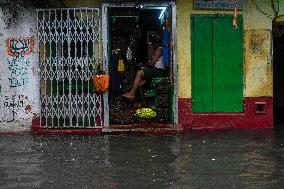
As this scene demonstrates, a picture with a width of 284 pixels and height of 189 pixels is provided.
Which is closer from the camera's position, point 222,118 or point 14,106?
point 14,106

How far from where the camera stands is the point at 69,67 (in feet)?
38.7

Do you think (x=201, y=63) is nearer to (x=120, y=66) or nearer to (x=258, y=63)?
(x=258, y=63)

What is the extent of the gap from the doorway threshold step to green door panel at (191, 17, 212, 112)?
A: 78 centimetres

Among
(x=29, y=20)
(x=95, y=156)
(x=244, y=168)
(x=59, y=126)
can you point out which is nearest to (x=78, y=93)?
(x=59, y=126)

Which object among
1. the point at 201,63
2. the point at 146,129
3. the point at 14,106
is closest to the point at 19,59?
the point at 14,106

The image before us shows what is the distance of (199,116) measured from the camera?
1202cm

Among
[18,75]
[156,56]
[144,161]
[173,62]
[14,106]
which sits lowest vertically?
[144,161]

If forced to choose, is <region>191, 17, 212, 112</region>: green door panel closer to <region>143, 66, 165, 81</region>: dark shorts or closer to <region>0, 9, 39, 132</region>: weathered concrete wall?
<region>143, 66, 165, 81</region>: dark shorts

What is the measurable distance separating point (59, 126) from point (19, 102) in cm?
106

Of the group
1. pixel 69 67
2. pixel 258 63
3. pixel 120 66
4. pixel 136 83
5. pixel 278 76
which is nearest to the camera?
pixel 69 67

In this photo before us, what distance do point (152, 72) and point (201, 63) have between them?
1.28 m

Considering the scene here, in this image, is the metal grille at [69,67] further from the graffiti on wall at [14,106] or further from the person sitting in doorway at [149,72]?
the person sitting in doorway at [149,72]

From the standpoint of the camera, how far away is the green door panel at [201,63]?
12.0 metres

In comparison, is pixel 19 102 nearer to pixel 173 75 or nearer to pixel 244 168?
pixel 173 75
